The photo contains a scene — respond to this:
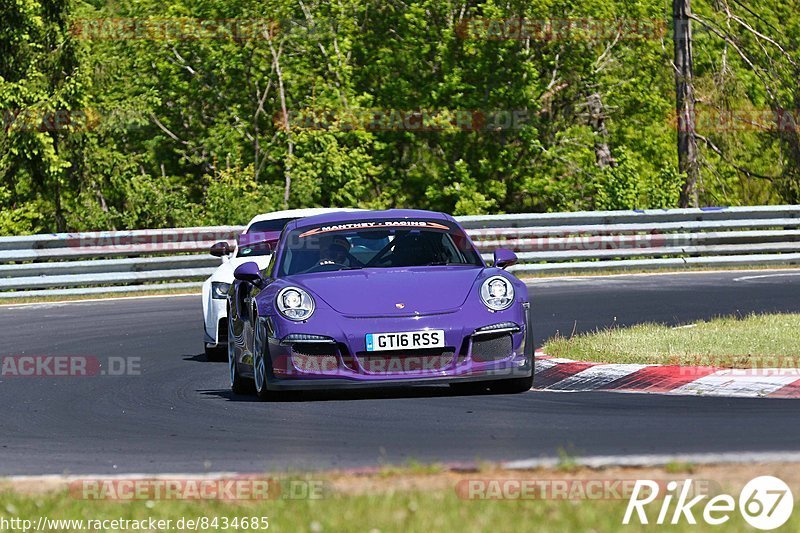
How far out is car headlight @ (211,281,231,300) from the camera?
46.3 feet

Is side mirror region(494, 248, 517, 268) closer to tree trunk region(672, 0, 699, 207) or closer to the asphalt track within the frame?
the asphalt track

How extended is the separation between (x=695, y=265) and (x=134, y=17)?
1785cm

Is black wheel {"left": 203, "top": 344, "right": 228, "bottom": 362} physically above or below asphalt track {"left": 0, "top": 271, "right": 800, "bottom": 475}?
below

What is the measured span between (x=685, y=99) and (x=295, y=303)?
73.0 feet

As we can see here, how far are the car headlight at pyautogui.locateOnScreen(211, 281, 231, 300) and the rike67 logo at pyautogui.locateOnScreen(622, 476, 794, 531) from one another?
8.43m

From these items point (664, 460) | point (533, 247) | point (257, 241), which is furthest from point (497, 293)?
point (533, 247)

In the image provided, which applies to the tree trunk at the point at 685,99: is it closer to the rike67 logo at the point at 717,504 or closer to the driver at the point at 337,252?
the driver at the point at 337,252

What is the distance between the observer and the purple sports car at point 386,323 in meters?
9.89

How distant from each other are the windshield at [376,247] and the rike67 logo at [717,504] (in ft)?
16.6

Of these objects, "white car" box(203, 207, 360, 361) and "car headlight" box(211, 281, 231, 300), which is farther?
"car headlight" box(211, 281, 231, 300)

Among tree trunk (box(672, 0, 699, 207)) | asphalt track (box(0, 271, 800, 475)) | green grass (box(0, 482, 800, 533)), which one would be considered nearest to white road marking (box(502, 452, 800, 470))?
asphalt track (box(0, 271, 800, 475))

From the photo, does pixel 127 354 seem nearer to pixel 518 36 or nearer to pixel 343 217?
pixel 343 217

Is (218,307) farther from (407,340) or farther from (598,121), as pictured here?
(598,121)

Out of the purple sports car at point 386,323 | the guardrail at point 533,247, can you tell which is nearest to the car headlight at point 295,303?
the purple sports car at point 386,323
